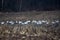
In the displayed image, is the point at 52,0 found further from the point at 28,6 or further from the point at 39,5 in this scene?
the point at 28,6

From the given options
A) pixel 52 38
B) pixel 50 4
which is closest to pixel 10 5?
pixel 50 4

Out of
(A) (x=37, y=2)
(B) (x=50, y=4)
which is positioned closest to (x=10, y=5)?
(A) (x=37, y=2)

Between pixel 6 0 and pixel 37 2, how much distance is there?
3655 mm

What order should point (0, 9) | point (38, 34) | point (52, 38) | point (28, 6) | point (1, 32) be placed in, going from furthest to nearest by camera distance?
point (28, 6)
point (0, 9)
point (1, 32)
point (38, 34)
point (52, 38)

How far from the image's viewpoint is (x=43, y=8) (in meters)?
17.6

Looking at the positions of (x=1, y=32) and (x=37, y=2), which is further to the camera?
(x=37, y=2)

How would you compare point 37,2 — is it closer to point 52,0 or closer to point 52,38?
point 52,0

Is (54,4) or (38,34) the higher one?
(38,34)

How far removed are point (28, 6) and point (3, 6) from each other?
2.96 metres

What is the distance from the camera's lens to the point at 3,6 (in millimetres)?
16453

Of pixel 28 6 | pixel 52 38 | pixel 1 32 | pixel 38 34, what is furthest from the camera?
pixel 28 6

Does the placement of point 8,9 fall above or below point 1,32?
below

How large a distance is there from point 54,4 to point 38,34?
485 inches

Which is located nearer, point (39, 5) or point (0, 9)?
point (0, 9)
